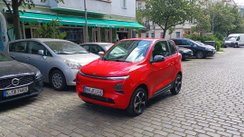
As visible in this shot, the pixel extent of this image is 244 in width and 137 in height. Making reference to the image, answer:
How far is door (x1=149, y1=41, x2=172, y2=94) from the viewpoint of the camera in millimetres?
5389

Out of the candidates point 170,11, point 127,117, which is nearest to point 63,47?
point 127,117

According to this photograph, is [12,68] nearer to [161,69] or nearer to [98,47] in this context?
[161,69]

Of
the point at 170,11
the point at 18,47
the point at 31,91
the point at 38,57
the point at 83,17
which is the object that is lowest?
the point at 31,91

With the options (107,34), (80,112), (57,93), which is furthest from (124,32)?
(80,112)

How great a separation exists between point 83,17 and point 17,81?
1375 cm

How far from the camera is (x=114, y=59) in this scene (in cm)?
547

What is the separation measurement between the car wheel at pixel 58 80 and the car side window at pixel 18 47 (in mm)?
1720

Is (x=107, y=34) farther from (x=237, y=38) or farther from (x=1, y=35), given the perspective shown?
(x=237, y=38)

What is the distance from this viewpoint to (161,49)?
6055 mm

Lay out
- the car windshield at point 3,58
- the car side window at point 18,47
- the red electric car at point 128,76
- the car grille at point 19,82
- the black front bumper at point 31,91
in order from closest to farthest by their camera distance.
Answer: the red electric car at point 128,76, the car grille at point 19,82, the black front bumper at point 31,91, the car windshield at point 3,58, the car side window at point 18,47

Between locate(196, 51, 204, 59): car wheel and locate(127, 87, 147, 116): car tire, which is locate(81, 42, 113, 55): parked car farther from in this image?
locate(196, 51, 204, 59): car wheel

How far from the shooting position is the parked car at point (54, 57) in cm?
683

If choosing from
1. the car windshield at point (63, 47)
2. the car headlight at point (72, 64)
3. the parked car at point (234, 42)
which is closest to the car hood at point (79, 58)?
the car headlight at point (72, 64)

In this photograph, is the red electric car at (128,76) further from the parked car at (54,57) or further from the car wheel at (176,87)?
the parked car at (54,57)
